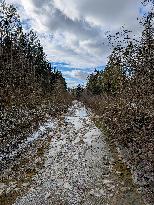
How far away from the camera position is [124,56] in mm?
9148

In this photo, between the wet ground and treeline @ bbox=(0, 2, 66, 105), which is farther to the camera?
treeline @ bbox=(0, 2, 66, 105)

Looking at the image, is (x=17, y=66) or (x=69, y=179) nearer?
(x=69, y=179)

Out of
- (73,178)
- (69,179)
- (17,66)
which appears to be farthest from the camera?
(17,66)

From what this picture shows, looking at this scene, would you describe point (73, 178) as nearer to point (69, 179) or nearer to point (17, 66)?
point (69, 179)

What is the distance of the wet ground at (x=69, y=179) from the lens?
29.6 ft

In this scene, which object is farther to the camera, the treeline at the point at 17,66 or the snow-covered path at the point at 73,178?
the treeline at the point at 17,66

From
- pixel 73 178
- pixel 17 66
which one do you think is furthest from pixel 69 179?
pixel 17 66

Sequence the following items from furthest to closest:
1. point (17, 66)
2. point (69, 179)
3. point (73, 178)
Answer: point (17, 66), point (73, 178), point (69, 179)

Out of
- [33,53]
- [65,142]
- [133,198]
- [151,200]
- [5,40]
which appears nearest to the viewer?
[151,200]

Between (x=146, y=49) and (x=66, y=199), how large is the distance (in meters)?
3.91

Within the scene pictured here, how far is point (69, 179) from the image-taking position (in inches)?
429

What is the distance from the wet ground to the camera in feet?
29.6

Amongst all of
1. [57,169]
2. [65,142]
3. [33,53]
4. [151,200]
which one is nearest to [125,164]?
→ [57,169]

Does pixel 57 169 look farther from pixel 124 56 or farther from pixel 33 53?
pixel 33 53
